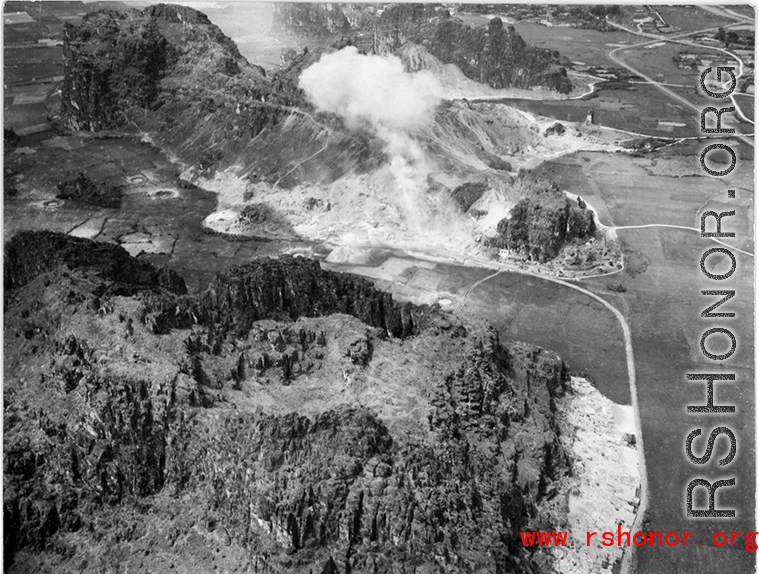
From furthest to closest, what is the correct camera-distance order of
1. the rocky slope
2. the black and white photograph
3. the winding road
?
the winding road
the black and white photograph
the rocky slope

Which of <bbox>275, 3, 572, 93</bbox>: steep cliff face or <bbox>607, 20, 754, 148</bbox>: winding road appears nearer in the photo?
<bbox>607, 20, 754, 148</bbox>: winding road

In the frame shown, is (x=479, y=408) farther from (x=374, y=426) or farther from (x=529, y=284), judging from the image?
(x=529, y=284)

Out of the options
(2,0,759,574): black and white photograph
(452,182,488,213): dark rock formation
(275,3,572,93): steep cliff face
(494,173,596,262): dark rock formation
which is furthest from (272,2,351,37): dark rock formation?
(494,173,596,262): dark rock formation

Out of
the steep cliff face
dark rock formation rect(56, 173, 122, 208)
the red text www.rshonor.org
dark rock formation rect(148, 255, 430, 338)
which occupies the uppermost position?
the steep cliff face

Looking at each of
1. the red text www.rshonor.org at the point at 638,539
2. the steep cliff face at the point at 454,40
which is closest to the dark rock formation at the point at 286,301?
the red text www.rshonor.org at the point at 638,539

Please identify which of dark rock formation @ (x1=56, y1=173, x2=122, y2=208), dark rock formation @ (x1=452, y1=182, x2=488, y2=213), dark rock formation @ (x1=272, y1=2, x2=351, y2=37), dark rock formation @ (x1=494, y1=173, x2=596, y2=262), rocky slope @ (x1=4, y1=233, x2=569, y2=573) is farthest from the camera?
dark rock formation @ (x1=272, y1=2, x2=351, y2=37)

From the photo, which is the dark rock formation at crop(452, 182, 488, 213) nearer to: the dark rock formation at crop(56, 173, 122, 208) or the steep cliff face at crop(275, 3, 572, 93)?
the dark rock formation at crop(56, 173, 122, 208)

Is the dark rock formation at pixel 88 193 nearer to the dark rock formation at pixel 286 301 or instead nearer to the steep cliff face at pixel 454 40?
the dark rock formation at pixel 286 301
